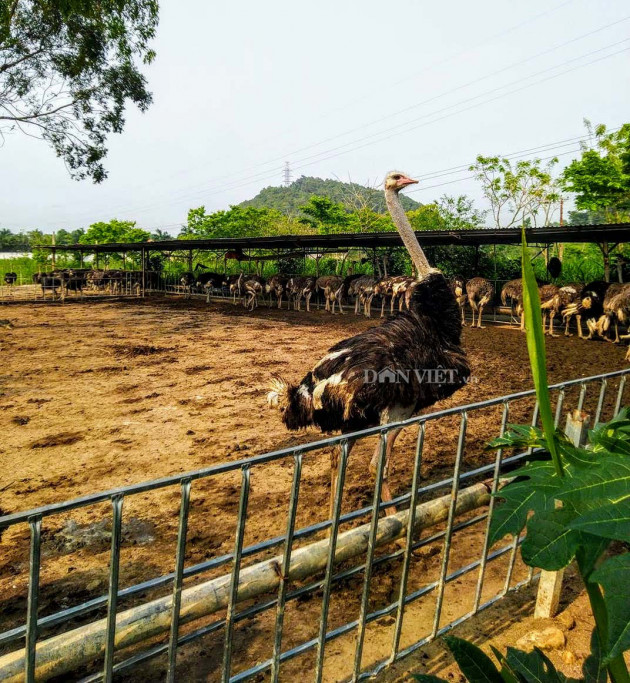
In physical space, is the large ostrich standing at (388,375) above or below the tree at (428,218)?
below

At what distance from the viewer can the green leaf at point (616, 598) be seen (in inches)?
22.0

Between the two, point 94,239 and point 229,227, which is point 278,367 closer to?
point 229,227

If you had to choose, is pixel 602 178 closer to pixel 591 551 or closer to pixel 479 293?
pixel 479 293

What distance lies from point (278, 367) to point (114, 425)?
10.2 ft

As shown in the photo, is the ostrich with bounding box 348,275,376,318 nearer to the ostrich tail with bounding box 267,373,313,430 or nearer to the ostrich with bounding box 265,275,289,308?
the ostrich with bounding box 265,275,289,308

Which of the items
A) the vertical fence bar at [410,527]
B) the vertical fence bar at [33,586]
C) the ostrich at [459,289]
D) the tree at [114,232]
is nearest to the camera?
the vertical fence bar at [33,586]

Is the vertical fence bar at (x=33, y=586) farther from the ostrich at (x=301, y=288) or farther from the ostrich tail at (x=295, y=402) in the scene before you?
the ostrich at (x=301, y=288)

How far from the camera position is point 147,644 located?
2.07 m

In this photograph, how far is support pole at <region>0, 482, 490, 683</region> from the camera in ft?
3.65

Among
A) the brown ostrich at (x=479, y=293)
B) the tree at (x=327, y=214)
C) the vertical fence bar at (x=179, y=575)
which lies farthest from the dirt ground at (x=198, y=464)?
the tree at (x=327, y=214)

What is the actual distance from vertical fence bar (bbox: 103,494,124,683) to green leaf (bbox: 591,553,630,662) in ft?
2.71

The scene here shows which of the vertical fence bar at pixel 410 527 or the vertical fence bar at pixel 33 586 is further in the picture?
the vertical fence bar at pixel 410 527

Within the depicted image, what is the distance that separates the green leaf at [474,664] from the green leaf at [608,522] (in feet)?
1.62

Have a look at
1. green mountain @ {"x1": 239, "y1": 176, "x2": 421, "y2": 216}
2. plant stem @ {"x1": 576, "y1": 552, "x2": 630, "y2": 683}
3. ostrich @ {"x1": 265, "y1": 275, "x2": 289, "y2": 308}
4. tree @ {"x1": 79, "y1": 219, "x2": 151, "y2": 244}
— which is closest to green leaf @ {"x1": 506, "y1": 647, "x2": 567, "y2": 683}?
plant stem @ {"x1": 576, "y1": 552, "x2": 630, "y2": 683}
